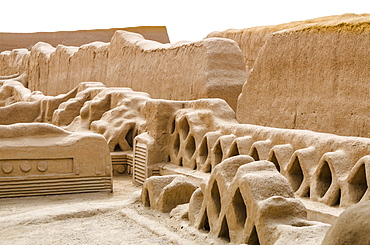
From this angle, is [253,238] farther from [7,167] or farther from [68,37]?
[68,37]

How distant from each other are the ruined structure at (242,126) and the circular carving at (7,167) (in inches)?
3.1

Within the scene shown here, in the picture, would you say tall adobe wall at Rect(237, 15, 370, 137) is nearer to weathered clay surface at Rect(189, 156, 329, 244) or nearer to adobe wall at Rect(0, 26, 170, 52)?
weathered clay surface at Rect(189, 156, 329, 244)

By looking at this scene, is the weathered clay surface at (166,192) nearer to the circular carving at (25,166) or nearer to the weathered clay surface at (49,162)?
the weathered clay surface at (49,162)

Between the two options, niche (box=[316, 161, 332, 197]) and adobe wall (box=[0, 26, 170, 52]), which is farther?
adobe wall (box=[0, 26, 170, 52])

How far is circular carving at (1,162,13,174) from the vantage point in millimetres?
7309

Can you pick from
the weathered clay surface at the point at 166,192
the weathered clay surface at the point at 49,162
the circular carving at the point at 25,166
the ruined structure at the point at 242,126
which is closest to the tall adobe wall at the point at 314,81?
the ruined structure at the point at 242,126

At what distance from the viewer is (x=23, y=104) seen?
13.5 m

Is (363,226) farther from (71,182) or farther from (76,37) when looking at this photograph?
(76,37)

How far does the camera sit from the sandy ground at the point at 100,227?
184 inches

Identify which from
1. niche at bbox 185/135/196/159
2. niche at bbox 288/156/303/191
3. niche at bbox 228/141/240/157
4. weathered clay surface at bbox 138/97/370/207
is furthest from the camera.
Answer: niche at bbox 185/135/196/159

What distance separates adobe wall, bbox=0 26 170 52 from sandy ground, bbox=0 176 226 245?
72.8 ft

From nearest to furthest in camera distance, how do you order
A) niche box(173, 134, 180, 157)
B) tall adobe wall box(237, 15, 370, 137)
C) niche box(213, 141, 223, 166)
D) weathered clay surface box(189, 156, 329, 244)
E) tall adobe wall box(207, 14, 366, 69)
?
weathered clay surface box(189, 156, 329, 244)
tall adobe wall box(237, 15, 370, 137)
niche box(213, 141, 223, 166)
niche box(173, 134, 180, 157)
tall adobe wall box(207, 14, 366, 69)

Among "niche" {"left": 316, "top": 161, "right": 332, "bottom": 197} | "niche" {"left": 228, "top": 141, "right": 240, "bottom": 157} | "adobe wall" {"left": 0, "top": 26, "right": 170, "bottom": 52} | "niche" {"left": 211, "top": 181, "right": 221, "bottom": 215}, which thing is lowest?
"adobe wall" {"left": 0, "top": 26, "right": 170, "bottom": 52}

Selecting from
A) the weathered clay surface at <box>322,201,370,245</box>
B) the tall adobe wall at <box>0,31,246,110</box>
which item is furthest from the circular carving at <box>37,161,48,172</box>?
the weathered clay surface at <box>322,201,370,245</box>
